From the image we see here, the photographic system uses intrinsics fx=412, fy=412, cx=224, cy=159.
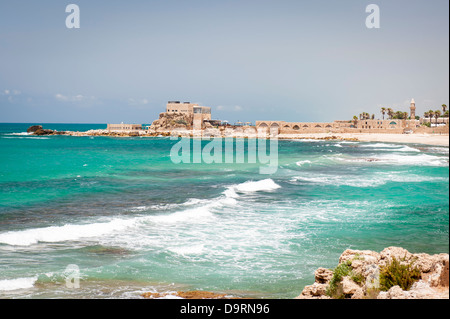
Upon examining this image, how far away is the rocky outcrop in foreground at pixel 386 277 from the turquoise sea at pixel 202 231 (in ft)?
6.44

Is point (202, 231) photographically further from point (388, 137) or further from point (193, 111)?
point (193, 111)

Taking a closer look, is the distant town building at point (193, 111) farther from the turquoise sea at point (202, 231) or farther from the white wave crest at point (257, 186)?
the white wave crest at point (257, 186)

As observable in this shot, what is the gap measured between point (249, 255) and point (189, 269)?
2.03 m

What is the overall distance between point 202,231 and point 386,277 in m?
8.74

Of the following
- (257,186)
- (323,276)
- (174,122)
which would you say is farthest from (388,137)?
(323,276)

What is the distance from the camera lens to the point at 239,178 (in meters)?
30.1

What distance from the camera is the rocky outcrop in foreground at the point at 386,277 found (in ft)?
18.0

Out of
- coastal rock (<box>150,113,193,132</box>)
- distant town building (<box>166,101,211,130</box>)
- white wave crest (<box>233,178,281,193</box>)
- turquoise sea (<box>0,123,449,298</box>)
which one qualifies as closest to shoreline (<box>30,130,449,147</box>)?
coastal rock (<box>150,113,193,132</box>)

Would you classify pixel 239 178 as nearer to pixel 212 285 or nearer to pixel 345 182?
pixel 345 182

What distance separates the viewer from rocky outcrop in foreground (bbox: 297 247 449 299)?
18.0ft
